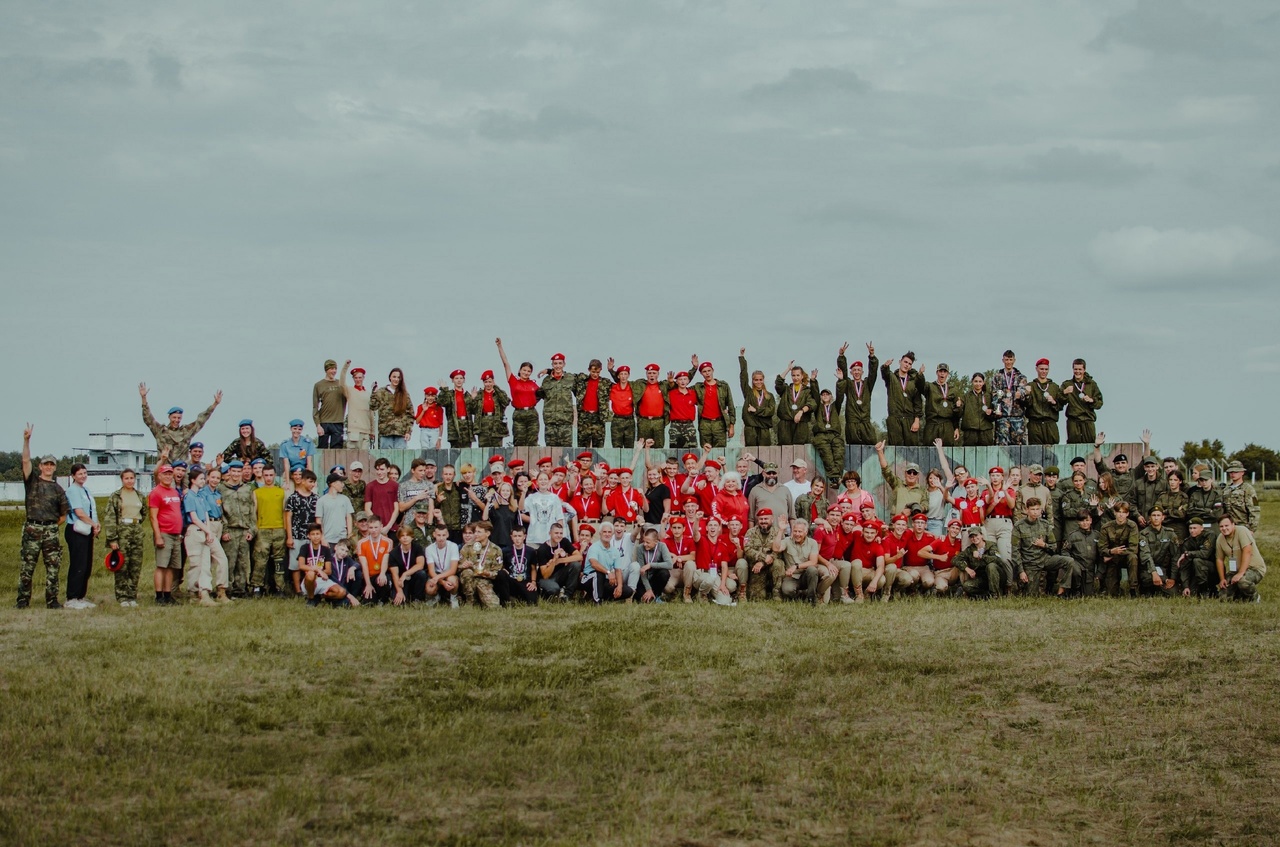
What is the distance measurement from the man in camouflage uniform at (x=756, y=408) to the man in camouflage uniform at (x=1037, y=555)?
4991 millimetres

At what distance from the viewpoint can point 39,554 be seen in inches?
579

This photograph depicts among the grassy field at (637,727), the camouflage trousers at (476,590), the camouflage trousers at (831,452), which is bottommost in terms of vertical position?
the grassy field at (637,727)

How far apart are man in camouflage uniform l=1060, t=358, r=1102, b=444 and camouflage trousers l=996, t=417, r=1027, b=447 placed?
72 cm

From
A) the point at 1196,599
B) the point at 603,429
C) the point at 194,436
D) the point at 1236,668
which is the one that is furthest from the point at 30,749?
the point at 1196,599

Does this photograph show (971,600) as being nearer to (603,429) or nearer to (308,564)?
(603,429)

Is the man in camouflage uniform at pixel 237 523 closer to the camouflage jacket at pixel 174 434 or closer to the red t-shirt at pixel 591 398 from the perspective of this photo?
the camouflage jacket at pixel 174 434

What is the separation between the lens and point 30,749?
9039 mm

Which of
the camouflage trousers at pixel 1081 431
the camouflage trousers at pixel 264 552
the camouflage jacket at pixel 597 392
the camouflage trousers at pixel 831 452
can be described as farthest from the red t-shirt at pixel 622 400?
the camouflage trousers at pixel 1081 431

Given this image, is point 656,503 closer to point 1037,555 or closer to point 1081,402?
point 1037,555

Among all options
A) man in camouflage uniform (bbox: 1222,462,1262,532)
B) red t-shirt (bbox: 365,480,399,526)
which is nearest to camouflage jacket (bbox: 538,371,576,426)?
red t-shirt (bbox: 365,480,399,526)

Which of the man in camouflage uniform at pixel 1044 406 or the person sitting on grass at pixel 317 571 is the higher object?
the man in camouflage uniform at pixel 1044 406

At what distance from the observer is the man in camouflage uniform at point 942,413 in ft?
64.8

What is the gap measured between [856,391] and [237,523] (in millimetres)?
9700

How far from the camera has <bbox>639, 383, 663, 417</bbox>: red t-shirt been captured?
1969cm
